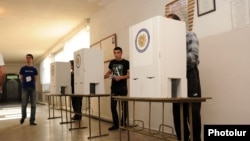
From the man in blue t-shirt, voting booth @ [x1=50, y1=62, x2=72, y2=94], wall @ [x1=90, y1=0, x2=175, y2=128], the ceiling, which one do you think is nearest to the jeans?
the man in blue t-shirt

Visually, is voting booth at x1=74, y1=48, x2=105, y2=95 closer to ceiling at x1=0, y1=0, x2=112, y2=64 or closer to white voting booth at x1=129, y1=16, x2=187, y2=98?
white voting booth at x1=129, y1=16, x2=187, y2=98

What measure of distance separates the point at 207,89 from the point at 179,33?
904 millimetres

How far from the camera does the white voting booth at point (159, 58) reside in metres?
1.95

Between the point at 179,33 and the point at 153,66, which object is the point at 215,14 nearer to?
the point at 179,33

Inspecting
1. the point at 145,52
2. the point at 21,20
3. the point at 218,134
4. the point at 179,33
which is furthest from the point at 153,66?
the point at 21,20

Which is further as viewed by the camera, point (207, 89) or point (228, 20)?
point (207, 89)

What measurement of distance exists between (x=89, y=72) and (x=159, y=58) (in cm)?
173

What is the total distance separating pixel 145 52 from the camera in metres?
2.09

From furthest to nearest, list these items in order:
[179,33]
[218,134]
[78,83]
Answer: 1. [78,83]
2. [179,33]
3. [218,134]

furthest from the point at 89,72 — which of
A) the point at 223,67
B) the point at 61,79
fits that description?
the point at 223,67

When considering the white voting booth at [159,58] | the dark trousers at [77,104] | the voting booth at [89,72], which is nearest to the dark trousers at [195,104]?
the white voting booth at [159,58]

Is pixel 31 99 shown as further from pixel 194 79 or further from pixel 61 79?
pixel 194 79

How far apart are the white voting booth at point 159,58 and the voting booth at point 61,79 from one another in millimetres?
2992

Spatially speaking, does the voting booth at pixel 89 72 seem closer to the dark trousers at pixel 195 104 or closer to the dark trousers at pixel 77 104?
the dark trousers at pixel 77 104
